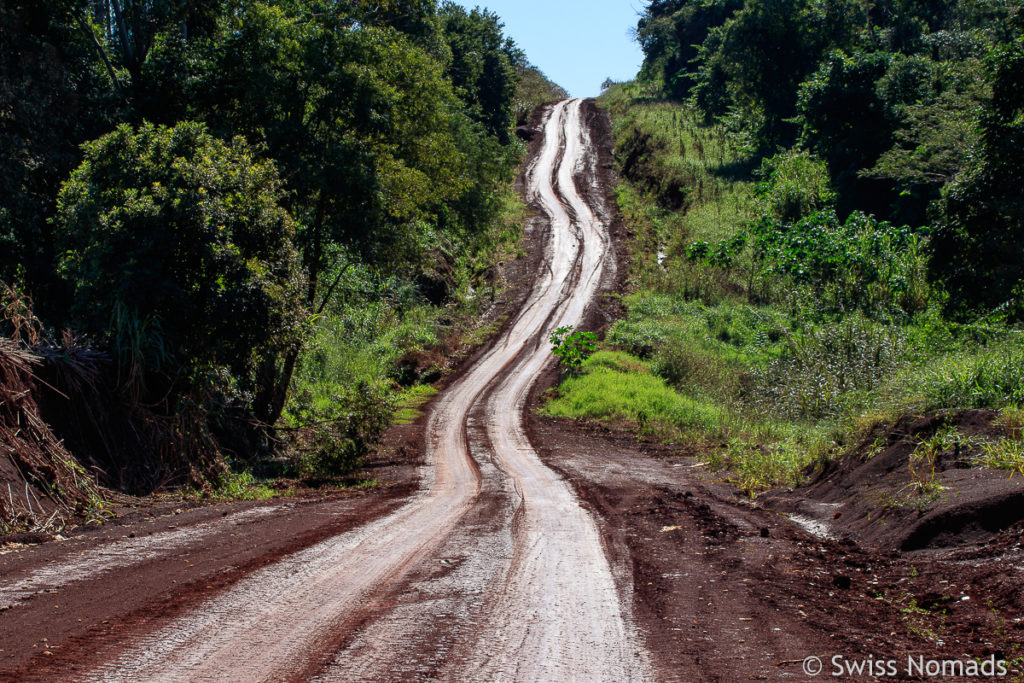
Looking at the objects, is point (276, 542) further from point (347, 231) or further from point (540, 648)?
point (347, 231)

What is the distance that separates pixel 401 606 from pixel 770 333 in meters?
23.2

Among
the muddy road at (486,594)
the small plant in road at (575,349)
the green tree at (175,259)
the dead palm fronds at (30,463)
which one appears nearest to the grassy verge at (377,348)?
the green tree at (175,259)

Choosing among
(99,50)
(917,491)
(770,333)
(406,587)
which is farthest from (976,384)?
(99,50)

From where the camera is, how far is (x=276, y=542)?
7.48m

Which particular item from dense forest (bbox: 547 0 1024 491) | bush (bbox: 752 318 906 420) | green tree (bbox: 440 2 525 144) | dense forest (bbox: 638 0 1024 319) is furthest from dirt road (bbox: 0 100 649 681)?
green tree (bbox: 440 2 525 144)

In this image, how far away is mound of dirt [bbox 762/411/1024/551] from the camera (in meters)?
6.66

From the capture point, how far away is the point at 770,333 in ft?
86.5

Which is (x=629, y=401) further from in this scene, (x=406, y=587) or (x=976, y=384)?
(x=406, y=587)

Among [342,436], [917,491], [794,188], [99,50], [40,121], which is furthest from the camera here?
[794,188]

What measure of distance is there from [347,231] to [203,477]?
691cm

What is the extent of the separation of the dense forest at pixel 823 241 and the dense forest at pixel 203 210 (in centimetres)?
796

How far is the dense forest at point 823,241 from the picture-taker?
13336mm

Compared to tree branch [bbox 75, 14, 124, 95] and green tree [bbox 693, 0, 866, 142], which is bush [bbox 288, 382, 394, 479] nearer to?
tree branch [bbox 75, 14, 124, 95]

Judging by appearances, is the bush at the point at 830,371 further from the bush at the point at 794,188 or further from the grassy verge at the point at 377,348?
the bush at the point at 794,188
